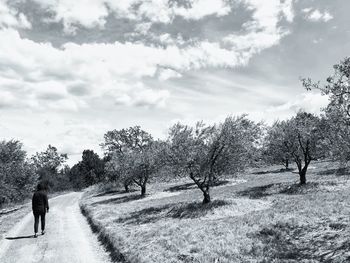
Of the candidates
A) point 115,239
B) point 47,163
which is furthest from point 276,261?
point 47,163

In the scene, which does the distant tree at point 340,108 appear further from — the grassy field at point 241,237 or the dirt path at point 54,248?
the dirt path at point 54,248

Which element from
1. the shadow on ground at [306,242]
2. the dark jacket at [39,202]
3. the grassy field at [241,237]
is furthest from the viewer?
the dark jacket at [39,202]

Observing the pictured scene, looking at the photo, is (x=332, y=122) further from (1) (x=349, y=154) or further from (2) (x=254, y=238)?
(2) (x=254, y=238)

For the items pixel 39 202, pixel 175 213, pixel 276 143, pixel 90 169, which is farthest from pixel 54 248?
pixel 90 169

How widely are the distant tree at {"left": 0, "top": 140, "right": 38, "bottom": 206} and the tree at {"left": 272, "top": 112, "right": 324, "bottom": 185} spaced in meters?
33.1

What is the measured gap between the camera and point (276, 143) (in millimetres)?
35938

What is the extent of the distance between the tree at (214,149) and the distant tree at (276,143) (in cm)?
961

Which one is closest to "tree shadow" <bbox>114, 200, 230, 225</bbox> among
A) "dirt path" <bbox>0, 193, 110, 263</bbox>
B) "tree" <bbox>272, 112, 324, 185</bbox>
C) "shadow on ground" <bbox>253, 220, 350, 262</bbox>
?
"dirt path" <bbox>0, 193, 110, 263</bbox>

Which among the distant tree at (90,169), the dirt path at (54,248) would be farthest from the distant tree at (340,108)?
the distant tree at (90,169)

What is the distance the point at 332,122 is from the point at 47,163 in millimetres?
166208

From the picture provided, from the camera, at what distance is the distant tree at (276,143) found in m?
35.2

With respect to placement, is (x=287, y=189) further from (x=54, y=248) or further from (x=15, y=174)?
(x=15, y=174)

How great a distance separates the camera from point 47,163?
539 ft

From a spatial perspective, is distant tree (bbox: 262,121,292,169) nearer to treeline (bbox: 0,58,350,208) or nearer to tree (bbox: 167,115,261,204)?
treeline (bbox: 0,58,350,208)
